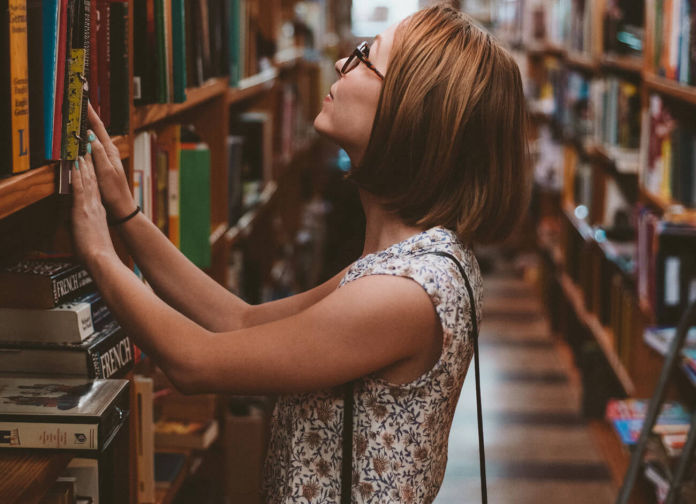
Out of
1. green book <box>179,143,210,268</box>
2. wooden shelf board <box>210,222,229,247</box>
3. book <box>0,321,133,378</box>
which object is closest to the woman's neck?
book <box>0,321,133,378</box>

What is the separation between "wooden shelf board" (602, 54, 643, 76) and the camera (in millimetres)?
3399

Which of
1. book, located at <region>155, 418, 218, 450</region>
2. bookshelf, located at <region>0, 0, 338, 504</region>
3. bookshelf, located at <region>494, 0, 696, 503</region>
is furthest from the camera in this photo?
bookshelf, located at <region>494, 0, 696, 503</region>

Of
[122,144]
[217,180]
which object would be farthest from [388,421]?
[217,180]

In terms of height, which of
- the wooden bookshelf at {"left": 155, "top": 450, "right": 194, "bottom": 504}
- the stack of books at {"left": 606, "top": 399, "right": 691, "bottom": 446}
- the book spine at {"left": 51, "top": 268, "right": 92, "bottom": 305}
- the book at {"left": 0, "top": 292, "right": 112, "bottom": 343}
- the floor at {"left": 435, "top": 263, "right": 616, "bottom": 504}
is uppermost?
the book spine at {"left": 51, "top": 268, "right": 92, "bottom": 305}

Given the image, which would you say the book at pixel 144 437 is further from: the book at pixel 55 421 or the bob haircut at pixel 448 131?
the bob haircut at pixel 448 131

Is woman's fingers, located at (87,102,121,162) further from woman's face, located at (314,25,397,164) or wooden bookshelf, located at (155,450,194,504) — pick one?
wooden bookshelf, located at (155,450,194,504)

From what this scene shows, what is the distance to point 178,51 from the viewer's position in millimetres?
1729

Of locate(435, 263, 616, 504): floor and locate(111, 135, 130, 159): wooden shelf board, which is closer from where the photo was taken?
locate(111, 135, 130, 159): wooden shelf board

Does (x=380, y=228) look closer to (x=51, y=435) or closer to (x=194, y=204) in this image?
(x=51, y=435)

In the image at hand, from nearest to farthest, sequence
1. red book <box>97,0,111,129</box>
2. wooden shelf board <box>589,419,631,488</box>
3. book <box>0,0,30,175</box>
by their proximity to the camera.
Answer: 1. book <box>0,0,30,175</box>
2. red book <box>97,0,111,129</box>
3. wooden shelf board <box>589,419,631,488</box>

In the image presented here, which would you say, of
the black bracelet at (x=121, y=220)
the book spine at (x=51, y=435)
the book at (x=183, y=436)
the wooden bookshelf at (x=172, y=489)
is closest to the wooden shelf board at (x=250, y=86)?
the book at (x=183, y=436)

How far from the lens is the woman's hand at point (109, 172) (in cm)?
122

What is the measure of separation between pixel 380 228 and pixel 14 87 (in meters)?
0.55

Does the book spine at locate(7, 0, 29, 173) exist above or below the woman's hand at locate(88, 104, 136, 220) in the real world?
above
